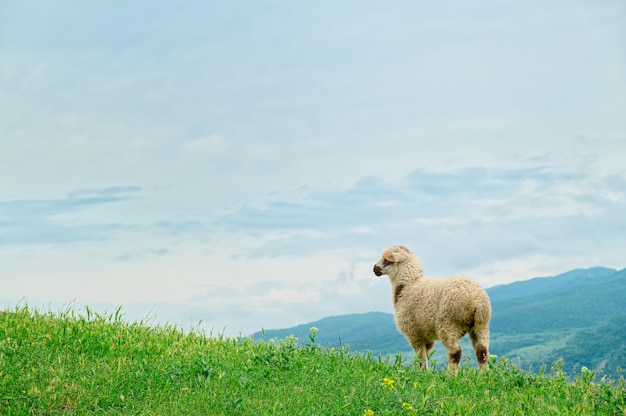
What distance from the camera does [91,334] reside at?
11.3m

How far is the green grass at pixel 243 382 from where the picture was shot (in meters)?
8.56

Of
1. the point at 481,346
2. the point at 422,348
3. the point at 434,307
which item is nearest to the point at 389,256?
the point at 434,307

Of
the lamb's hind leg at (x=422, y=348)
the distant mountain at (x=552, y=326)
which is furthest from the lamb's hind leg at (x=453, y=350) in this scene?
the distant mountain at (x=552, y=326)

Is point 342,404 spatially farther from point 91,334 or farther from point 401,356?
point 91,334

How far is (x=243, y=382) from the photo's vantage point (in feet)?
30.5

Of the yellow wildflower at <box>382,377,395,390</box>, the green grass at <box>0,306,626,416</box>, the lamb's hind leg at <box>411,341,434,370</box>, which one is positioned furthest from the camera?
the lamb's hind leg at <box>411,341,434,370</box>

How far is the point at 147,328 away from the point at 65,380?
3019 mm

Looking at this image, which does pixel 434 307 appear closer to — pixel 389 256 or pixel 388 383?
pixel 389 256

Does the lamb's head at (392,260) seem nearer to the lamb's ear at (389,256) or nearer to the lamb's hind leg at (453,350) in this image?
the lamb's ear at (389,256)

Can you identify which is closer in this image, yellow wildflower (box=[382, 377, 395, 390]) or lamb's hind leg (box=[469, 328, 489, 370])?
yellow wildflower (box=[382, 377, 395, 390])

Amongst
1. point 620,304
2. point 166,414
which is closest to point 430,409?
point 166,414

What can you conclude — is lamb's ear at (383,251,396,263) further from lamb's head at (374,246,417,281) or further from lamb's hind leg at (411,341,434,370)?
lamb's hind leg at (411,341,434,370)

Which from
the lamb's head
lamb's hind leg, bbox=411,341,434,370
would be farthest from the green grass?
the lamb's head

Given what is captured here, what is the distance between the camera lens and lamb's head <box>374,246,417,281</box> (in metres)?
13.2
